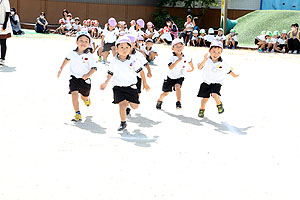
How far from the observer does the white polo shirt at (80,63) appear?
22.2 ft

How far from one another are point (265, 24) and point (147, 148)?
965 inches

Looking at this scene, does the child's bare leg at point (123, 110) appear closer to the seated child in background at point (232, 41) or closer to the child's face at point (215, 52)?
the child's face at point (215, 52)

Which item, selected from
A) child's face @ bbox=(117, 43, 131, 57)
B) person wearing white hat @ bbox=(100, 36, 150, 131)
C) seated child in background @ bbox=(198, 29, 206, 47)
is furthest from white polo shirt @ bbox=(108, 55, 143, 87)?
seated child in background @ bbox=(198, 29, 206, 47)

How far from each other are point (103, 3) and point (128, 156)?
110ft

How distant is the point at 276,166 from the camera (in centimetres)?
491

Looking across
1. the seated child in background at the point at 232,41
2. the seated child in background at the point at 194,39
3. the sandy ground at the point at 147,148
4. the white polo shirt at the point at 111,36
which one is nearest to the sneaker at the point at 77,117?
the sandy ground at the point at 147,148

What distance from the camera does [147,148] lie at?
17.8 ft

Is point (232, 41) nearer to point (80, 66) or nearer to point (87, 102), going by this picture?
point (87, 102)

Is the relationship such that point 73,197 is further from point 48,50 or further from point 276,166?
point 48,50

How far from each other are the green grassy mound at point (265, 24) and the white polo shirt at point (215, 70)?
20060 millimetres

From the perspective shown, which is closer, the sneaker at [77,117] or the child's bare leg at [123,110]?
the child's bare leg at [123,110]

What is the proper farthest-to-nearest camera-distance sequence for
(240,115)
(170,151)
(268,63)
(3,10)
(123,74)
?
(268,63)
(3,10)
(240,115)
(123,74)
(170,151)

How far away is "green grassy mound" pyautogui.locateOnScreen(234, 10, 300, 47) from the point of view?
27141 millimetres

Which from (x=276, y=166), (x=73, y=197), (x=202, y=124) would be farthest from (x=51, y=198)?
(x=202, y=124)
